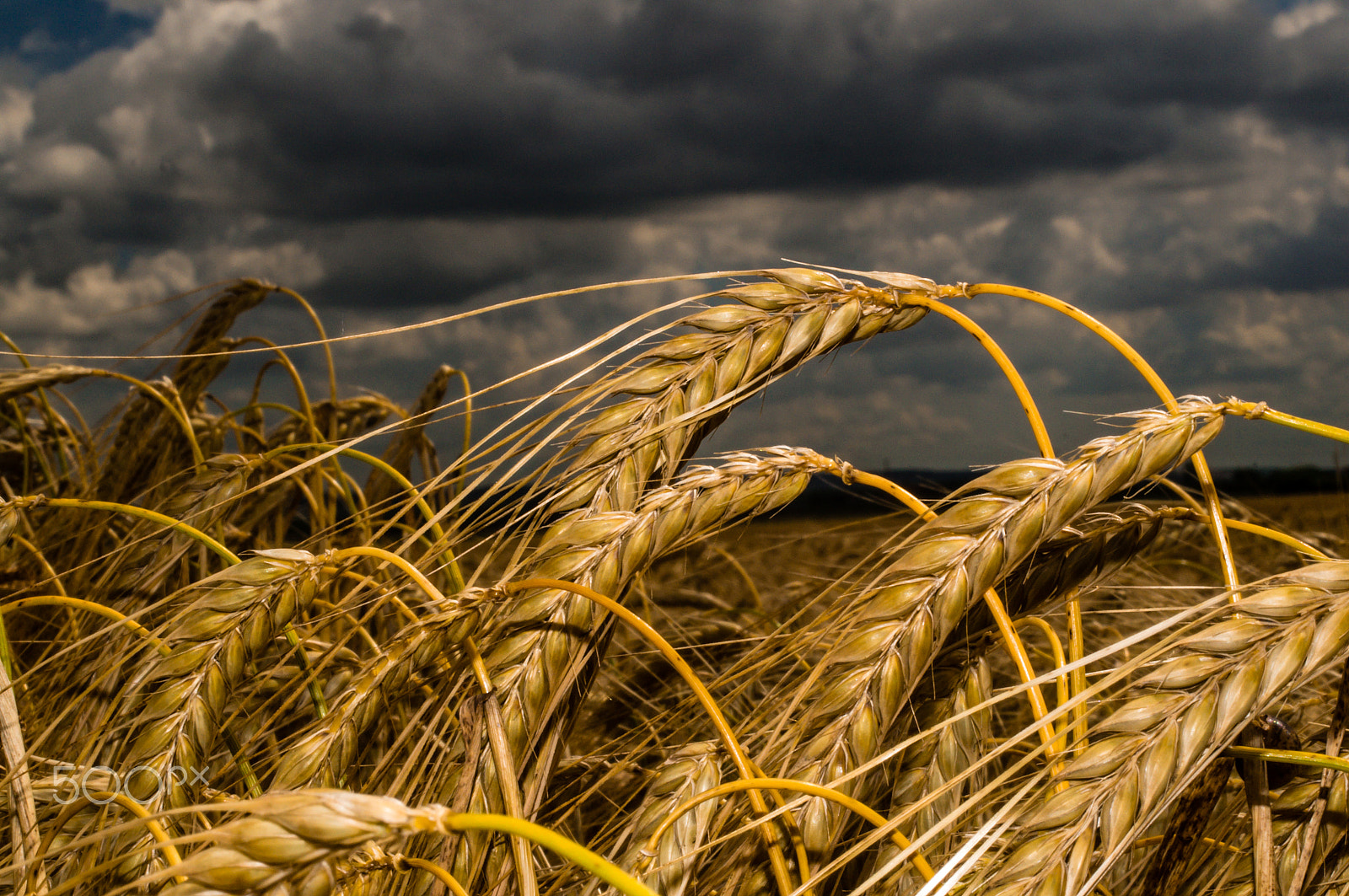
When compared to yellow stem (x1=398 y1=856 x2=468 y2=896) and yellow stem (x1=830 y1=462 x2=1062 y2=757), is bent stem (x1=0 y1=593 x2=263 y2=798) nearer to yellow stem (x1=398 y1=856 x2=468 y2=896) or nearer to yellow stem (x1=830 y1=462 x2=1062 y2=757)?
yellow stem (x1=398 y1=856 x2=468 y2=896)

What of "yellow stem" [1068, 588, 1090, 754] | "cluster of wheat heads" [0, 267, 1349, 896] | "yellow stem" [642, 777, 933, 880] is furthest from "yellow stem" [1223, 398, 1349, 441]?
"yellow stem" [642, 777, 933, 880]

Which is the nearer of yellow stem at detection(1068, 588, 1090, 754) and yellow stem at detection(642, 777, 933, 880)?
yellow stem at detection(642, 777, 933, 880)

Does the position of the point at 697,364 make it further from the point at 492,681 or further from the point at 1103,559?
the point at 1103,559

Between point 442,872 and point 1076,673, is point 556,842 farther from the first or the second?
point 1076,673

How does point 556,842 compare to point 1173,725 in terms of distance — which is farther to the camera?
point 1173,725

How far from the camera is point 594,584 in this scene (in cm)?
124

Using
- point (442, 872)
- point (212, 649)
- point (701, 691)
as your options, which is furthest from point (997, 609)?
point (212, 649)

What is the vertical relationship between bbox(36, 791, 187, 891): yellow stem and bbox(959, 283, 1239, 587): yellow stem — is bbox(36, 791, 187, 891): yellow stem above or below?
below

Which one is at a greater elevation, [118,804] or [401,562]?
[401,562]

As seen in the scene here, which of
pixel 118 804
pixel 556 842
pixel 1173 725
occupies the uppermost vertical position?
pixel 556 842

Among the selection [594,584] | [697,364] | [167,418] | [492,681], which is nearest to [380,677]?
[492,681]

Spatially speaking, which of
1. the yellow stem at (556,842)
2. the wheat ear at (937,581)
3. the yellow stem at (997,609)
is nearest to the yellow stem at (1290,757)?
the yellow stem at (997,609)

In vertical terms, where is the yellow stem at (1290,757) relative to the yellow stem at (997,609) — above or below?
below

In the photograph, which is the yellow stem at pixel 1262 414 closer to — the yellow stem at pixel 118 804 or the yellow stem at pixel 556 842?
the yellow stem at pixel 556 842
